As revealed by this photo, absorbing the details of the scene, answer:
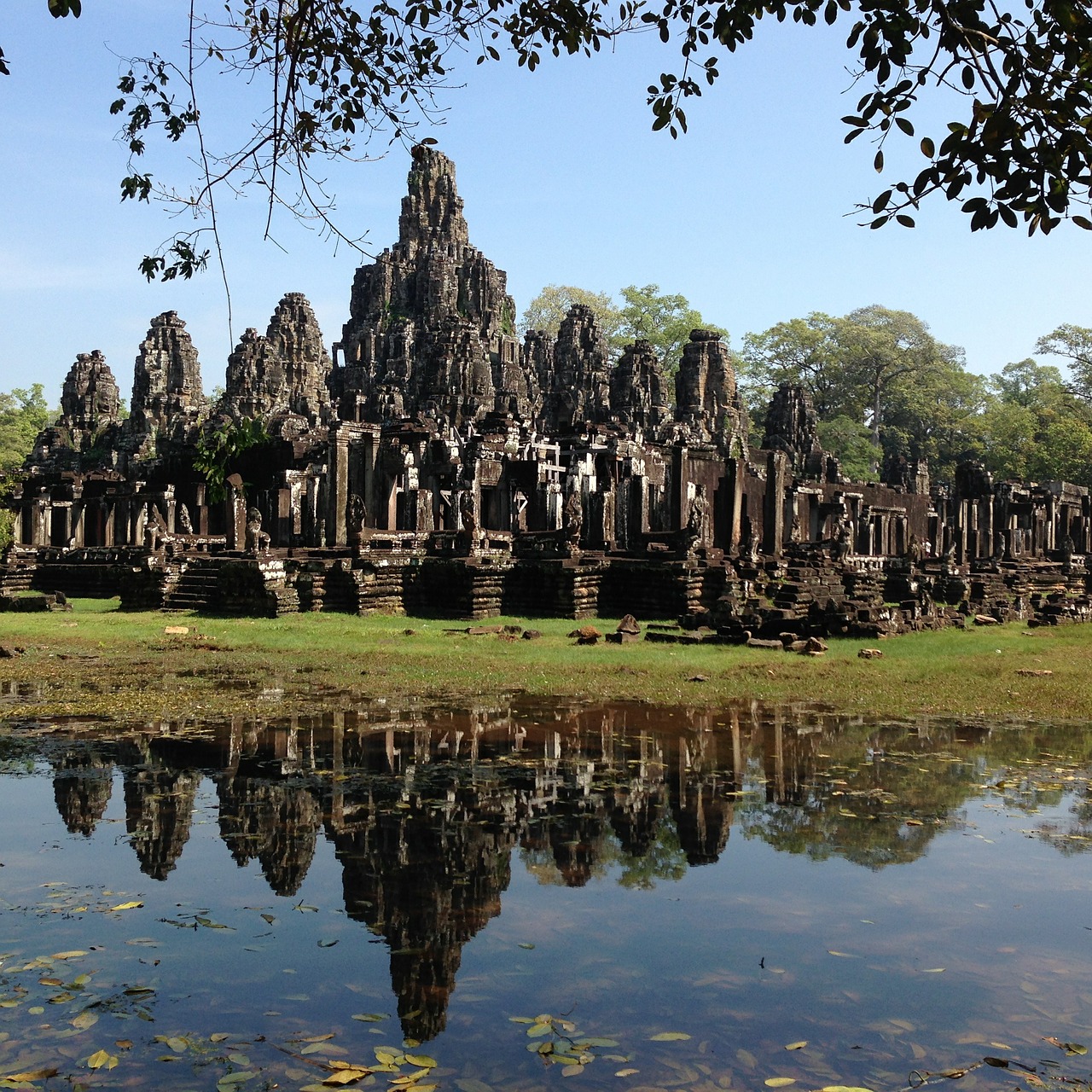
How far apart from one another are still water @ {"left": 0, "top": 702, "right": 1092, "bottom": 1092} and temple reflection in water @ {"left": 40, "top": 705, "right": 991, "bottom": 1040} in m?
0.03

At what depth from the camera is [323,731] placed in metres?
9.88

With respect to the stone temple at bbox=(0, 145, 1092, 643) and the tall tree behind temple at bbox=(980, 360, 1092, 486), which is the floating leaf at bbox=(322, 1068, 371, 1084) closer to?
the stone temple at bbox=(0, 145, 1092, 643)

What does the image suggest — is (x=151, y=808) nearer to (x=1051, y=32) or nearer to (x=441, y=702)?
(x=441, y=702)

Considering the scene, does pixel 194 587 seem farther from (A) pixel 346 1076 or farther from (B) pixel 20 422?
(B) pixel 20 422

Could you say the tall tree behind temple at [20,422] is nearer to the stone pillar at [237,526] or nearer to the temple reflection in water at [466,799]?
the stone pillar at [237,526]

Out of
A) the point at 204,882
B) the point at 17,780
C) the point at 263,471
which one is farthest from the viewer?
the point at 263,471

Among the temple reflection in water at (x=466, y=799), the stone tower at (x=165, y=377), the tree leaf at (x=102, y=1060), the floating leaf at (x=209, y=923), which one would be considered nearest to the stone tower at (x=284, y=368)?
the stone tower at (x=165, y=377)

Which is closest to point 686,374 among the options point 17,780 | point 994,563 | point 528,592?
point 994,563

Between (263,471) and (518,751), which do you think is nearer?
(518,751)

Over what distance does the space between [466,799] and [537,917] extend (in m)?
2.15

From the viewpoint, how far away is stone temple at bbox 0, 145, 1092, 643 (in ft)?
75.4

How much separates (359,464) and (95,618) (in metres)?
12.9

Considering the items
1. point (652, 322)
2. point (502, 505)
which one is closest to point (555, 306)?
point (652, 322)

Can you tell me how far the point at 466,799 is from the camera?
7.38m
